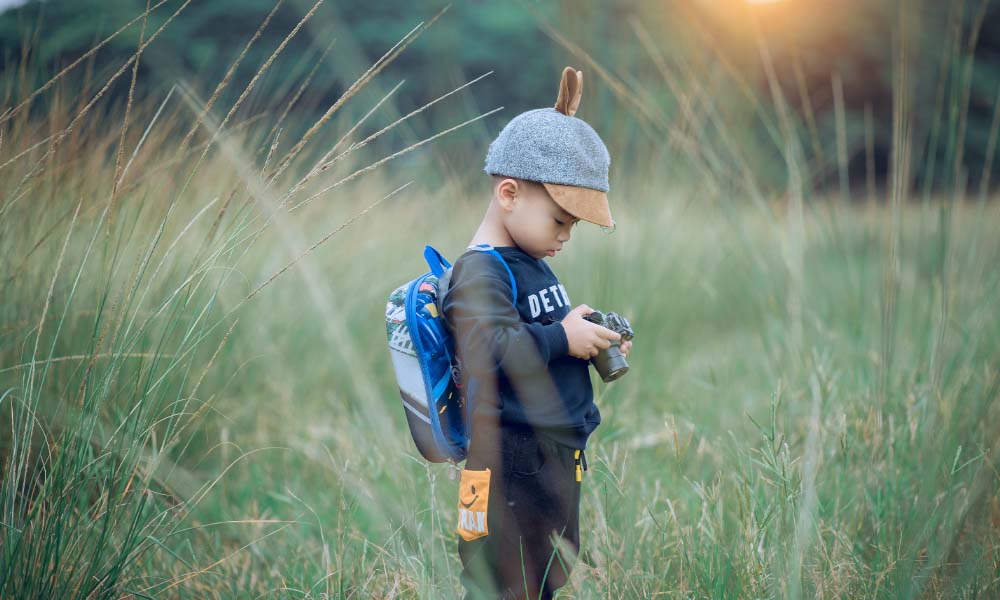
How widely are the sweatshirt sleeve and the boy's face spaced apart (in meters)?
0.11

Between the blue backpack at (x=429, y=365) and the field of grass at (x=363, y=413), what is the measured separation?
0.29 feet

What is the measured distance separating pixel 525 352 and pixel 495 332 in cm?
6

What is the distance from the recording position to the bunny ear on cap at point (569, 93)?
4.75 ft

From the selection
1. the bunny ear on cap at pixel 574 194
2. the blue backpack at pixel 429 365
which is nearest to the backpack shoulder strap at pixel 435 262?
the blue backpack at pixel 429 365

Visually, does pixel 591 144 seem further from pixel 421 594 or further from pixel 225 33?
pixel 225 33

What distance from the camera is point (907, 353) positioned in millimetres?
2721

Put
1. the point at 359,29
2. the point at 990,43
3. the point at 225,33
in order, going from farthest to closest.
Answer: the point at 990,43 < the point at 359,29 < the point at 225,33

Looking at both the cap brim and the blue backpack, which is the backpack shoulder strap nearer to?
the blue backpack

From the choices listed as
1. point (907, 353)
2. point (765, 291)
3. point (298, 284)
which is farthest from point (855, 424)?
point (298, 284)

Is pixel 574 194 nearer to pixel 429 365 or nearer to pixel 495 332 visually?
pixel 495 332

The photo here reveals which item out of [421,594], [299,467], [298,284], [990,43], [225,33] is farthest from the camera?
[990,43]

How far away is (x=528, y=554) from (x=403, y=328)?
1.47 ft

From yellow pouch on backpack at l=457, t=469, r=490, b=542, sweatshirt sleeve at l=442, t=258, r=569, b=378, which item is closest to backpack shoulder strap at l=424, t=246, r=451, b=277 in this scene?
sweatshirt sleeve at l=442, t=258, r=569, b=378

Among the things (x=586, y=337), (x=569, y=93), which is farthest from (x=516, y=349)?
(x=569, y=93)
